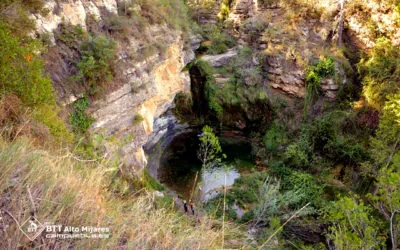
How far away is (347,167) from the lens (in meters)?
13.2

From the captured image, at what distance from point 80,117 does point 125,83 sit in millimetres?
2215

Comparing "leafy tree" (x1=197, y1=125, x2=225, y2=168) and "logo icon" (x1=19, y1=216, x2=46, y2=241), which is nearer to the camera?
"logo icon" (x1=19, y1=216, x2=46, y2=241)

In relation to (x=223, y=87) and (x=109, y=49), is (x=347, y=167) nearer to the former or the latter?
(x=223, y=87)

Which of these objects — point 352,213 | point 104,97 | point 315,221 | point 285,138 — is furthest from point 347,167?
point 104,97

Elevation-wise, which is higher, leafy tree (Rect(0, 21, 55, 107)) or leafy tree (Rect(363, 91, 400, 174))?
leafy tree (Rect(0, 21, 55, 107))

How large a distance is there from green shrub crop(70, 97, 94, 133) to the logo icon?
6.11 m

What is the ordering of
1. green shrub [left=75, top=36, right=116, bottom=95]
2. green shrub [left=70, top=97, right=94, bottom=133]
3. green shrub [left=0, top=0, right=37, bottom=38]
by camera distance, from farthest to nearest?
green shrub [left=75, top=36, right=116, bottom=95] → green shrub [left=70, top=97, right=94, bottom=133] → green shrub [left=0, top=0, right=37, bottom=38]

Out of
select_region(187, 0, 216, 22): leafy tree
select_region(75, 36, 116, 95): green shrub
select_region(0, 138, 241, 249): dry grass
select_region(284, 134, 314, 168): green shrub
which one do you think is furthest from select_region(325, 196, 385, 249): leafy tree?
select_region(187, 0, 216, 22): leafy tree

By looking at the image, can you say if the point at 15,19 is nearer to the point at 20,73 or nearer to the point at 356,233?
the point at 20,73

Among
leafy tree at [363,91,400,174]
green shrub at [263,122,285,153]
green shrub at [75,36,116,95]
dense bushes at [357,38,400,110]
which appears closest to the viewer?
green shrub at [75,36,116,95]

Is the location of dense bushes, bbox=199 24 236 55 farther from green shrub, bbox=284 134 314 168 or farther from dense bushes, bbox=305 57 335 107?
green shrub, bbox=284 134 314 168

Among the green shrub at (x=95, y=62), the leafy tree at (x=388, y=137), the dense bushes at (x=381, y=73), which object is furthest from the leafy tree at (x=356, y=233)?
the dense bushes at (x=381, y=73)

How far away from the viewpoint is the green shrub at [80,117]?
24.1 feet

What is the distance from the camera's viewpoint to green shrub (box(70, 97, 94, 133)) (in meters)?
7.33
